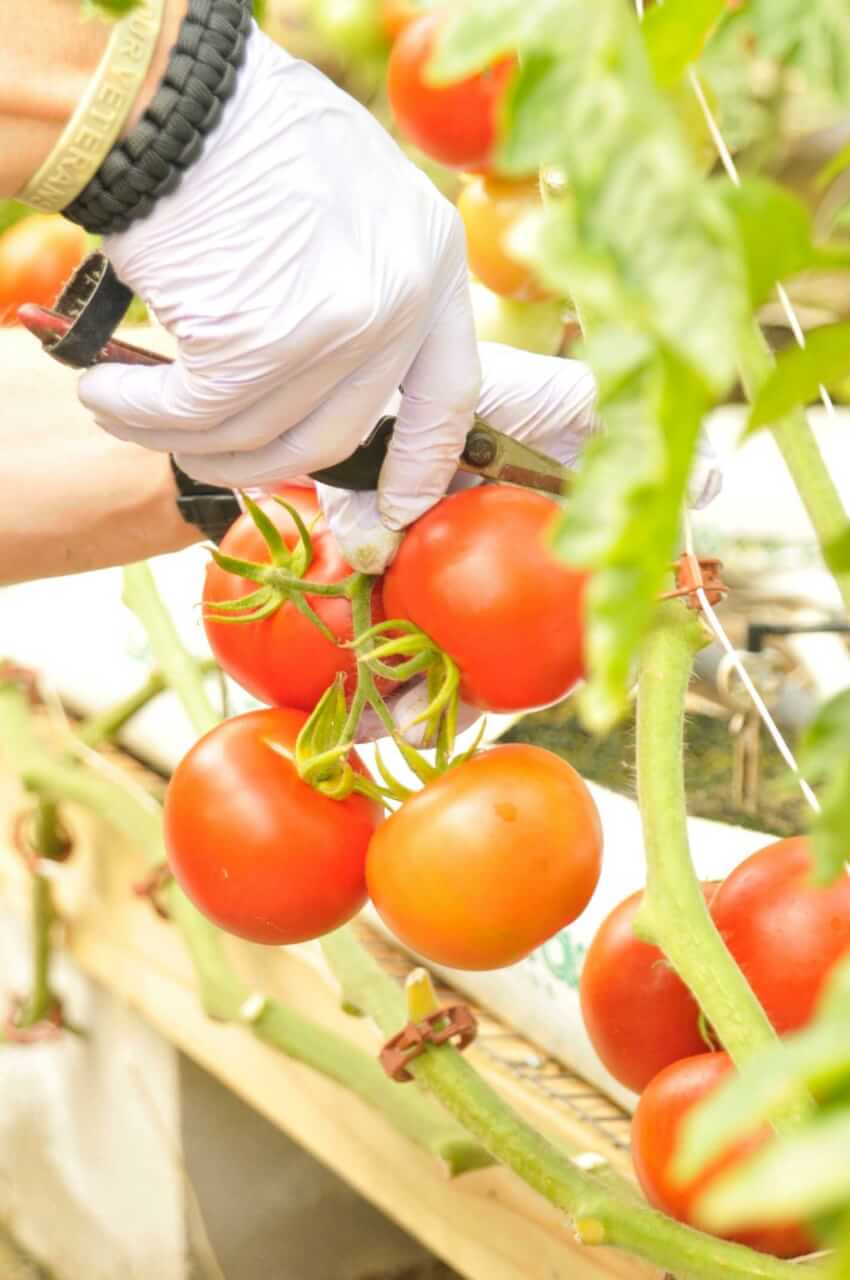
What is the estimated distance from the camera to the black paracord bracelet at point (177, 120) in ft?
1.86

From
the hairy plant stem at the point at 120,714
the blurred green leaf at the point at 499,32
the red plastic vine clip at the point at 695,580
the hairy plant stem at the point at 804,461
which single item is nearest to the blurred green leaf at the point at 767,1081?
the blurred green leaf at the point at 499,32

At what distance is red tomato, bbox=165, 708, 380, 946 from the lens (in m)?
0.57

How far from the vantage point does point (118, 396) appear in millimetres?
642

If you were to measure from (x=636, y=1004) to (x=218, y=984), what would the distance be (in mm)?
541

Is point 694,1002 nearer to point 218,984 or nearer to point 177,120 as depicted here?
point 177,120

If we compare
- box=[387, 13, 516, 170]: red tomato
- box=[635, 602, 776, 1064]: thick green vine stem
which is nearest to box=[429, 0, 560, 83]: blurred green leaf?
box=[635, 602, 776, 1064]: thick green vine stem

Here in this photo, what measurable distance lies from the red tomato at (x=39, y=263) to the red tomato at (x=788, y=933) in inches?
28.5

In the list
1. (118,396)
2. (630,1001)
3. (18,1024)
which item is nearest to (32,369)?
(118,396)

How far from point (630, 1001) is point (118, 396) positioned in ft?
1.11

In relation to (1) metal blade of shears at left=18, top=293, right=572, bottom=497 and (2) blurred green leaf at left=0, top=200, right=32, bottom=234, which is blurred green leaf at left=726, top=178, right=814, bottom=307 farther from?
(2) blurred green leaf at left=0, top=200, right=32, bottom=234

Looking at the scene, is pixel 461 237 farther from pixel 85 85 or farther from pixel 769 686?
pixel 769 686

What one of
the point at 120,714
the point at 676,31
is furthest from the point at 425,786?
the point at 120,714

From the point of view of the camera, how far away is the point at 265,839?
1.86ft

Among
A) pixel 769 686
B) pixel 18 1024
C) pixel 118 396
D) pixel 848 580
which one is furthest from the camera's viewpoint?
pixel 18 1024
